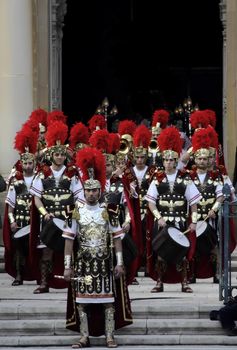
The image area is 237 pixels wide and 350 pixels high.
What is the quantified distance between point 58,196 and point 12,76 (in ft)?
16.8

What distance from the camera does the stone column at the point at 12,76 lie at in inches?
967

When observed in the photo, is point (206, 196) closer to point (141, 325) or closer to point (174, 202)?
point (174, 202)

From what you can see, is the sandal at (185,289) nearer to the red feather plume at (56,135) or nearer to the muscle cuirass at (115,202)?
the muscle cuirass at (115,202)

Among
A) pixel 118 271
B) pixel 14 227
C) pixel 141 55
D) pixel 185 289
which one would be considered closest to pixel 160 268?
pixel 185 289

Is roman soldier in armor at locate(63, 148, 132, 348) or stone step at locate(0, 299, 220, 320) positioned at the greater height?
roman soldier in armor at locate(63, 148, 132, 348)

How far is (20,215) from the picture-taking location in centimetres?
2075

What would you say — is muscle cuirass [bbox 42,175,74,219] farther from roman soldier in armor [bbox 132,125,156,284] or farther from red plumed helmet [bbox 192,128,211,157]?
red plumed helmet [bbox 192,128,211,157]

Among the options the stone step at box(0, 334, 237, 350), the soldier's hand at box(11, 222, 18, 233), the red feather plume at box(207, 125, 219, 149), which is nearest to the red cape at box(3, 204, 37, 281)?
the soldier's hand at box(11, 222, 18, 233)

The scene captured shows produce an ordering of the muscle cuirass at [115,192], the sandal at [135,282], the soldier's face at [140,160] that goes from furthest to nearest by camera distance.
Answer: the soldier's face at [140,160] < the sandal at [135,282] < the muscle cuirass at [115,192]

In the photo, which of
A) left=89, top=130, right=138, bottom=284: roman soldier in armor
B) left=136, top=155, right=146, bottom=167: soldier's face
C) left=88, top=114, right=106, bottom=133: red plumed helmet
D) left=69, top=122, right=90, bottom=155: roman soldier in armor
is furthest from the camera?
left=88, top=114, right=106, bottom=133: red plumed helmet

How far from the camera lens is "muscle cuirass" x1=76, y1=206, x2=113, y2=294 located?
1750 cm

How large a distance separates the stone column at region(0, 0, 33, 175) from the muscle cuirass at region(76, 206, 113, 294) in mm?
7111

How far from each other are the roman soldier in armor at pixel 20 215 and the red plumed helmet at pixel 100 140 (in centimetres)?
82

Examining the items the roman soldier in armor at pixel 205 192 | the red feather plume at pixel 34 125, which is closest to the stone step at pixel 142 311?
the roman soldier in armor at pixel 205 192
